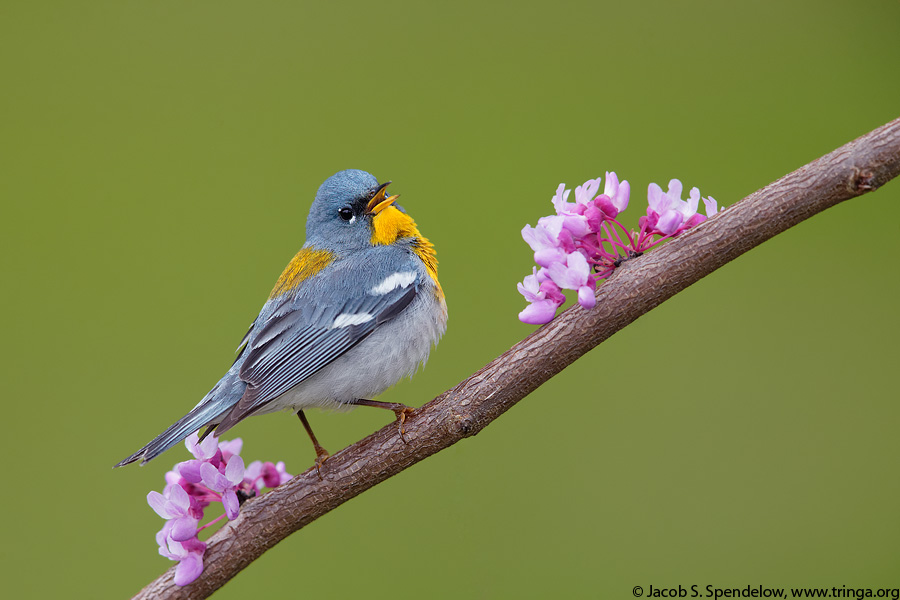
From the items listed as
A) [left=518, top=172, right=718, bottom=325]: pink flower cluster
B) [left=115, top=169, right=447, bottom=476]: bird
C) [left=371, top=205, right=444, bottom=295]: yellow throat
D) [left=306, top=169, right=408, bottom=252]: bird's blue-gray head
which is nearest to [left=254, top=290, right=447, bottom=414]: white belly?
[left=115, top=169, right=447, bottom=476]: bird

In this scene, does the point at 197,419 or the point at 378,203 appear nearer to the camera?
the point at 197,419

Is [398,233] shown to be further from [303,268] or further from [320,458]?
[320,458]

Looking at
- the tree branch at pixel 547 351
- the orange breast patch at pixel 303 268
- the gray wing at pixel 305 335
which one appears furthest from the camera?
the orange breast patch at pixel 303 268

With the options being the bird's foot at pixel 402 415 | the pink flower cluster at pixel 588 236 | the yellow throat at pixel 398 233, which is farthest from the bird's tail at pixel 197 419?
the pink flower cluster at pixel 588 236

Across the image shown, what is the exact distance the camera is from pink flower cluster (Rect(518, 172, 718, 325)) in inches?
53.9

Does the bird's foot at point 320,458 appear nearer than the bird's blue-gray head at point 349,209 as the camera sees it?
Yes

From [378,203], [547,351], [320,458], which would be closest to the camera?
[547,351]

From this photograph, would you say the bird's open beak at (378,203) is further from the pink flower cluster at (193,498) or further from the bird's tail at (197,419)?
the pink flower cluster at (193,498)

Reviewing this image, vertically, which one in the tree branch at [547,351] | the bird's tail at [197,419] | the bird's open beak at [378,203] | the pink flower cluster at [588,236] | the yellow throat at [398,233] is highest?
the bird's open beak at [378,203]

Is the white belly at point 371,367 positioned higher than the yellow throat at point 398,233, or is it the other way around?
the yellow throat at point 398,233

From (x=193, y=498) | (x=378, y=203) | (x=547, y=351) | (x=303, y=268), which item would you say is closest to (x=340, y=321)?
(x=303, y=268)

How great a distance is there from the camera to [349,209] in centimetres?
207

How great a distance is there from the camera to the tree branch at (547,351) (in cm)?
129

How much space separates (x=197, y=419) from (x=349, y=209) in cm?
69
